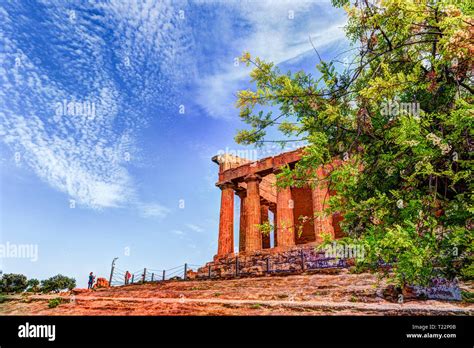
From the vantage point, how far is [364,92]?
4.41 meters

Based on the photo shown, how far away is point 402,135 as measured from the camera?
378cm

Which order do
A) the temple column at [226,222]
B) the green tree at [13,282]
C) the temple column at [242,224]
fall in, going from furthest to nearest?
1. the green tree at [13,282]
2. the temple column at [242,224]
3. the temple column at [226,222]

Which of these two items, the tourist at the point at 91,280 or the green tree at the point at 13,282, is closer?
the tourist at the point at 91,280

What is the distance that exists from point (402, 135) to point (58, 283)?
35293mm

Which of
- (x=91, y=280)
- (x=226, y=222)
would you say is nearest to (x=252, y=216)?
(x=226, y=222)

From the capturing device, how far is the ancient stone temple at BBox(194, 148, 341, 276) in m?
18.4

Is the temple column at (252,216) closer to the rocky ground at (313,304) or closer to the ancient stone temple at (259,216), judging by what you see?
the ancient stone temple at (259,216)

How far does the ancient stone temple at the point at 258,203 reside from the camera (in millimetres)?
20422

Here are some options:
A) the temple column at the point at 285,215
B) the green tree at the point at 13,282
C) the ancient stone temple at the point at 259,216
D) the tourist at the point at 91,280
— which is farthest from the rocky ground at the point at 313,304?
A: the green tree at the point at 13,282

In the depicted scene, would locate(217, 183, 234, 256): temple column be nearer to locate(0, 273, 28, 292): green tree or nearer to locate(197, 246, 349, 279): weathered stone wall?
locate(197, 246, 349, 279): weathered stone wall

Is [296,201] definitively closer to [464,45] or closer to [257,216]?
[257,216]
